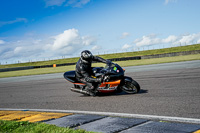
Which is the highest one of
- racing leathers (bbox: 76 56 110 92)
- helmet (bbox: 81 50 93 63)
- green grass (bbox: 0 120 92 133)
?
helmet (bbox: 81 50 93 63)

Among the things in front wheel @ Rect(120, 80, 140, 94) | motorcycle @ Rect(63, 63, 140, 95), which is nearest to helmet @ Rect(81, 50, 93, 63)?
motorcycle @ Rect(63, 63, 140, 95)

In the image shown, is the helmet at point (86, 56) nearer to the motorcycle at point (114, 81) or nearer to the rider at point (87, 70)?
the rider at point (87, 70)

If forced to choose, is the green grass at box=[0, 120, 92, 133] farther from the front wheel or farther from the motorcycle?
the front wheel

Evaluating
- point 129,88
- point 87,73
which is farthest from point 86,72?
point 129,88

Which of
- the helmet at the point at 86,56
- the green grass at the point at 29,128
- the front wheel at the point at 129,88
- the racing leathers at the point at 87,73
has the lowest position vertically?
the green grass at the point at 29,128

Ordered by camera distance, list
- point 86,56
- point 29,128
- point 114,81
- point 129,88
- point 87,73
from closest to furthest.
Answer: point 29,128
point 114,81
point 129,88
point 86,56
point 87,73

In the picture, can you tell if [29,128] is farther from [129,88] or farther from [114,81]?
[129,88]

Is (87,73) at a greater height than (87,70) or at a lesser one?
lesser

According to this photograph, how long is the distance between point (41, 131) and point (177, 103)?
11.2 ft

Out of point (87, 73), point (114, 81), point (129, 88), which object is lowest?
point (129, 88)

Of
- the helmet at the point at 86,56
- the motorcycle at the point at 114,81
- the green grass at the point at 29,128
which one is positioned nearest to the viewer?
the green grass at the point at 29,128

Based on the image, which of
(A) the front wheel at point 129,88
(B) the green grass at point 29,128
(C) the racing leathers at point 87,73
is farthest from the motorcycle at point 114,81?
(B) the green grass at point 29,128

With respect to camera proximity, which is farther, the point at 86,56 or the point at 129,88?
the point at 86,56

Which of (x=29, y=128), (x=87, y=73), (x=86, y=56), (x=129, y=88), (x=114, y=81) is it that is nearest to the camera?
(x=29, y=128)
